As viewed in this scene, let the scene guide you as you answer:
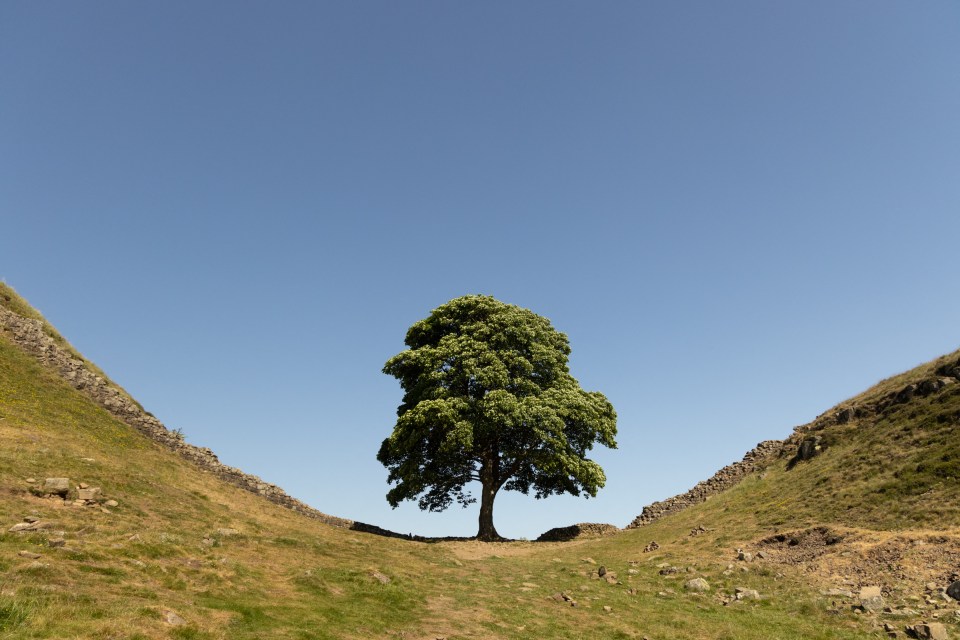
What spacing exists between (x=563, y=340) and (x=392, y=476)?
18537 mm

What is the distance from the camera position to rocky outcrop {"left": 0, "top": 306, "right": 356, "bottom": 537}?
3691cm

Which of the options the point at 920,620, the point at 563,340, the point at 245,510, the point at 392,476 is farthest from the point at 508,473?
the point at 920,620

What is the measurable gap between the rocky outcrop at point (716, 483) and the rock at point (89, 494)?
38690 millimetres

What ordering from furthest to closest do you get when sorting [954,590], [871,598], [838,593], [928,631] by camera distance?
1. [838,593]
2. [871,598]
3. [954,590]
4. [928,631]

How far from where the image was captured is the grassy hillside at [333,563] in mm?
13188

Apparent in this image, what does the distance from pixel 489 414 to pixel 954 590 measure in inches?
997

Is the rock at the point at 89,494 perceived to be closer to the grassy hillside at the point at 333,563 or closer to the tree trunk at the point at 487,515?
the grassy hillside at the point at 333,563

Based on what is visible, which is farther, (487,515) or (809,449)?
(487,515)

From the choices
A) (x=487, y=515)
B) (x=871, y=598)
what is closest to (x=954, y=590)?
(x=871, y=598)

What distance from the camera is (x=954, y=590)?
17.0 meters

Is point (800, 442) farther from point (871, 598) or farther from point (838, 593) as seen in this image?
point (871, 598)

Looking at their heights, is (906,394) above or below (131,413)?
above

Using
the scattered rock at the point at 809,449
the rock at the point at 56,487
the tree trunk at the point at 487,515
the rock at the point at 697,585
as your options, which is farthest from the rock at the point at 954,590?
the rock at the point at 56,487

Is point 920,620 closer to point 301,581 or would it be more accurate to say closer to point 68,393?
point 301,581
